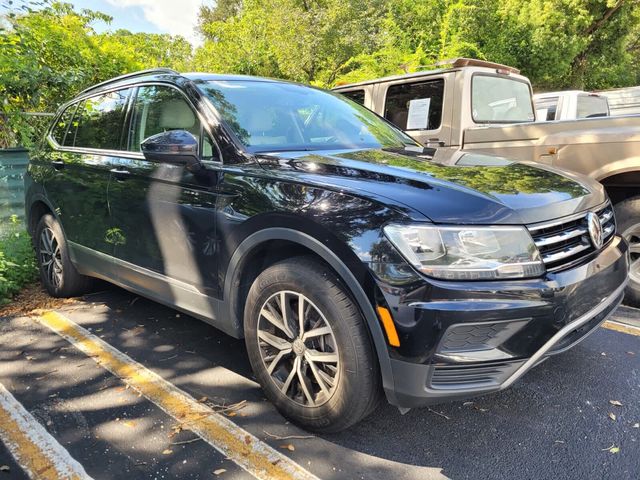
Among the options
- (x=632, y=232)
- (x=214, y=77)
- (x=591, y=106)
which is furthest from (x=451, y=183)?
(x=591, y=106)

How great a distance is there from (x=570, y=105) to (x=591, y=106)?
671 mm

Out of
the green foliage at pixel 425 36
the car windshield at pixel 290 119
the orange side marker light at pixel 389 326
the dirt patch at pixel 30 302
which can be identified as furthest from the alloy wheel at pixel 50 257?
the green foliage at pixel 425 36

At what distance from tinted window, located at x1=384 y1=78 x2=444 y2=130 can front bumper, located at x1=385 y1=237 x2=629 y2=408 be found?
3.70 metres

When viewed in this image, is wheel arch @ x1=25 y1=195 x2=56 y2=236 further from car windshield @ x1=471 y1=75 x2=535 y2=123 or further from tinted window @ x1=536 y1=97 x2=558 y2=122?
tinted window @ x1=536 y1=97 x2=558 y2=122

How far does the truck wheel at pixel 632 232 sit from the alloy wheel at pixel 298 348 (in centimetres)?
298

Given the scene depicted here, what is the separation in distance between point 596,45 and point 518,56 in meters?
4.49

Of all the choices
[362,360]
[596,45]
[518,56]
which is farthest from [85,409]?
[596,45]

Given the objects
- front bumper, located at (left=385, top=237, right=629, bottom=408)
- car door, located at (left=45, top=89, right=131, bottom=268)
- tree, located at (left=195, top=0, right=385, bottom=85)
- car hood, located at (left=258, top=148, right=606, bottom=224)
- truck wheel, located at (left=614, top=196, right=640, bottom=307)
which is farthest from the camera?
tree, located at (left=195, top=0, right=385, bottom=85)

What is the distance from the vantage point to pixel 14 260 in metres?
4.88

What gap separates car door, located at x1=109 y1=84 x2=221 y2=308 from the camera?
2762 millimetres

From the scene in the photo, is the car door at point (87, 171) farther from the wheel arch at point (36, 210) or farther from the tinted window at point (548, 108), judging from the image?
the tinted window at point (548, 108)

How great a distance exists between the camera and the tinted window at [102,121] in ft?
11.9

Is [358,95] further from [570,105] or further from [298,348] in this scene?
[298,348]

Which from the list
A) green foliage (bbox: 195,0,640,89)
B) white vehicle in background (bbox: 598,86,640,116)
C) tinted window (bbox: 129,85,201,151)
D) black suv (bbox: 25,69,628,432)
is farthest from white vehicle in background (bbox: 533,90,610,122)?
green foliage (bbox: 195,0,640,89)
